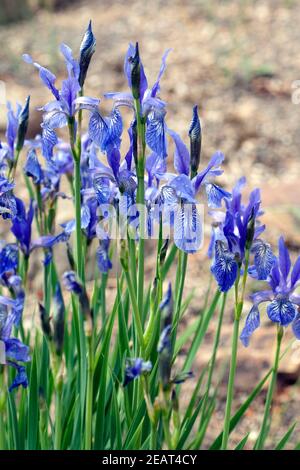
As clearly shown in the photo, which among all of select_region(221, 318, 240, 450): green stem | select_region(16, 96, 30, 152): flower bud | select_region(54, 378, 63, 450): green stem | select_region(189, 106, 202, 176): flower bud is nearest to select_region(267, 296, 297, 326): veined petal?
select_region(221, 318, 240, 450): green stem

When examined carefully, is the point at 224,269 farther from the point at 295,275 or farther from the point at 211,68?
A: the point at 211,68

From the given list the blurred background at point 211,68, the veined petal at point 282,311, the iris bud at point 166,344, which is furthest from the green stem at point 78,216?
the blurred background at point 211,68

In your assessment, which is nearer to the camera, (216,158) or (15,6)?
(216,158)

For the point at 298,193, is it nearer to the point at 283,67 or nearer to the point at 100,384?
the point at 283,67

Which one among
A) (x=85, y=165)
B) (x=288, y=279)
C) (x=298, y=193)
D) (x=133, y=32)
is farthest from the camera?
(x=133, y=32)

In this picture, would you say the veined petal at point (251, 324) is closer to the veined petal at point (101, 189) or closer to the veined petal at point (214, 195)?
the veined petal at point (214, 195)

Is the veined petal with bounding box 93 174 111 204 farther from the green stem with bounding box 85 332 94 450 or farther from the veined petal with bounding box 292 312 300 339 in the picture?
the veined petal with bounding box 292 312 300 339
